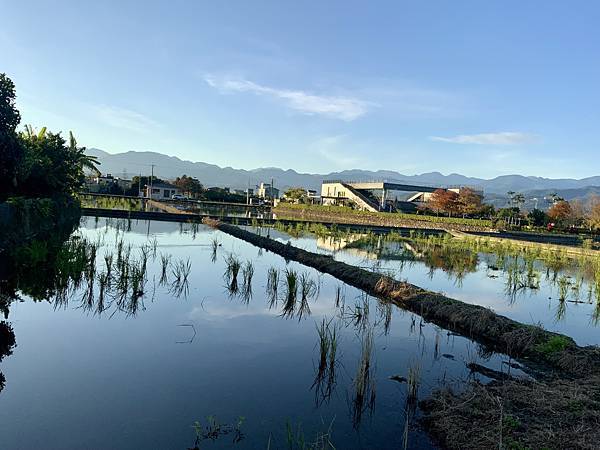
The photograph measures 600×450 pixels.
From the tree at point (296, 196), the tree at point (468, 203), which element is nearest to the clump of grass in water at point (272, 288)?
the tree at point (468, 203)

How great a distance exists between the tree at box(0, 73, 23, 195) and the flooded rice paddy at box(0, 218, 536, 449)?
420 centimetres

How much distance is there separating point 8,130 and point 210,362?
10624 millimetres

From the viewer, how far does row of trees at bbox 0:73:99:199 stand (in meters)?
11.9

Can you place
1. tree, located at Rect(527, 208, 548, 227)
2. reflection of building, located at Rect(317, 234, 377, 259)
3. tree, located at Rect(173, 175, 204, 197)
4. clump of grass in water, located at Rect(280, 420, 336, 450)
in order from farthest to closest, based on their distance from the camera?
1. tree, located at Rect(173, 175, 204, 197)
2. tree, located at Rect(527, 208, 548, 227)
3. reflection of building, located at Rect(317, 234, 377, 259)
4. clump of grass in water, located at Rect(280, 420, 336, 450)

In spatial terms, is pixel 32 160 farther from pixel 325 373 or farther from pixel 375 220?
pixel 375 220

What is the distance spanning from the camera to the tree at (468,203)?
142 feet

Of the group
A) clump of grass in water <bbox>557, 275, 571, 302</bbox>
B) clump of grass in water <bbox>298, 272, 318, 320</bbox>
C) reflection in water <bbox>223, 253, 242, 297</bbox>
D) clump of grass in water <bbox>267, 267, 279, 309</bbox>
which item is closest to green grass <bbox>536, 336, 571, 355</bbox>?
clump of grass in water <bbox>298, 272, 318, 320</bbox>

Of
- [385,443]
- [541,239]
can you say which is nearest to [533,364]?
[385,443]

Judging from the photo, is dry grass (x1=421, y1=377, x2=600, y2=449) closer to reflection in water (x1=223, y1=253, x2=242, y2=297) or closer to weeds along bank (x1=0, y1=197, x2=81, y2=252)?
reflection in water (x1=223, y1=253, x2=242, y2=297)

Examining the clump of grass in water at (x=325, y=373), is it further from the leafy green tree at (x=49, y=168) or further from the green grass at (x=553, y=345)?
the leafy green tree at (x=49, y=168)

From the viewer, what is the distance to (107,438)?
350 cm

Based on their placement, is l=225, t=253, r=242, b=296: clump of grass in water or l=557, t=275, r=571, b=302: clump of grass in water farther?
l=557, t=275, r=571, b=302: clump of grass in water

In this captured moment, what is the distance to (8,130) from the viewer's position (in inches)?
471

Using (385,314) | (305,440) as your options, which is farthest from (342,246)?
(305,440)
